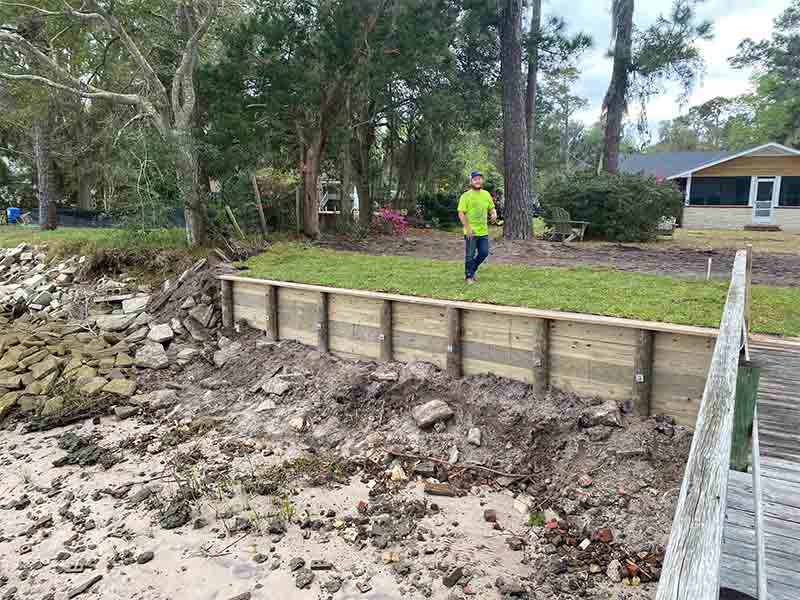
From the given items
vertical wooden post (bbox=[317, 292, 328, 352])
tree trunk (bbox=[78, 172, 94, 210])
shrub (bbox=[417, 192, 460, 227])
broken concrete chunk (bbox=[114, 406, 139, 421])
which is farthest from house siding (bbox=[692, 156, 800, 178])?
tree trunk (bbox=[78, 172, 94, 210])

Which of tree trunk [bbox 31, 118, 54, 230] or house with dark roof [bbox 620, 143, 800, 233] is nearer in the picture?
tree trunk [bbox 31, 118, 54, 230]

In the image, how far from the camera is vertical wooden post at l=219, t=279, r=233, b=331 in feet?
30.3

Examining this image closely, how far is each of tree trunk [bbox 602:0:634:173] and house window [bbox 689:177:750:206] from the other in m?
6.19

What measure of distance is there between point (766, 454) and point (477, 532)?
227 centimetres

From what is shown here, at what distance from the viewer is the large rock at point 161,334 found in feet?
30.0

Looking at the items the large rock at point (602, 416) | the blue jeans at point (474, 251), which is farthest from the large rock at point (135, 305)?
the large rock at point (602, 416)

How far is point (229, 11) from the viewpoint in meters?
11.5

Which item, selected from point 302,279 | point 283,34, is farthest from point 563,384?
point 283,34

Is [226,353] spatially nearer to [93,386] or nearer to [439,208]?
[93,386]

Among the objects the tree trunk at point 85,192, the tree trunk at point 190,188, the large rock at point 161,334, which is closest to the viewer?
the large rock at point 161,334

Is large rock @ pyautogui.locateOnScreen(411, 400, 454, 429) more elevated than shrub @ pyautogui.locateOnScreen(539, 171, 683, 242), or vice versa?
shrub @ pyautogui.locateOnScreen(539, 171, 683, 242)

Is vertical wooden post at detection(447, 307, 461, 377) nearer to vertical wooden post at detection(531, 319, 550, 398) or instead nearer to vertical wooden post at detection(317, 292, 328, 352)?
vertical wooden post at detection(531, 319, 550, 398)

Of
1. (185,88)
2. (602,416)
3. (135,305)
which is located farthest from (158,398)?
(185,88)

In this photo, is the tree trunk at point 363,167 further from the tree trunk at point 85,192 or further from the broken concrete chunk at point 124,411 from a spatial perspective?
the tree trunk at point 85,192
